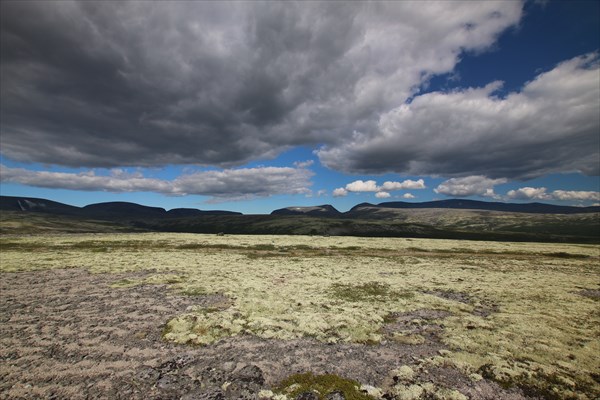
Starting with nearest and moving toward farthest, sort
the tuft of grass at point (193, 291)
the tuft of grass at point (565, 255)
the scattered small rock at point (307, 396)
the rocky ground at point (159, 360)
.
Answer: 1. the scattered small rock at point (307, 396)
2. the rocky ground at point (159, 360)
3. the tuft of grass at point (193, 291)
4. the tuft of grass at point (565, 255)

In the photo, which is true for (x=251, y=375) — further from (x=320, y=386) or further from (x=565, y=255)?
(x=565, y=255)

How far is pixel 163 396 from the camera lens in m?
11.2

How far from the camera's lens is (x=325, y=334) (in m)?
17.4

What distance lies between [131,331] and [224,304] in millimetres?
6762

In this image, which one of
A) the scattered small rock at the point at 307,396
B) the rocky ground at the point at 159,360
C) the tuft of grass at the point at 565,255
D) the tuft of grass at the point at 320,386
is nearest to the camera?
the scattered small rock at the point at 307,396

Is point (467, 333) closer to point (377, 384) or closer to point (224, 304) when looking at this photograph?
point (377, 384)

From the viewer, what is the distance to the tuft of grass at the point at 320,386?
11336mm

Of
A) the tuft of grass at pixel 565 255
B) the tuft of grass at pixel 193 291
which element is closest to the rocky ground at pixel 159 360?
the tuft of grass at pixel 193 291

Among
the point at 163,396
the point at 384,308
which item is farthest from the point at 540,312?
the point at 163,396

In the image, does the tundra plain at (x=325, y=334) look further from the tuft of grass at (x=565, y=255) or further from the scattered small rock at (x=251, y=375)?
the tuft of grass at (x=565, y=255)

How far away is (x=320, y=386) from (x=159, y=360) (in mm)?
7574

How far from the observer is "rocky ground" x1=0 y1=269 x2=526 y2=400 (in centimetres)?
1162

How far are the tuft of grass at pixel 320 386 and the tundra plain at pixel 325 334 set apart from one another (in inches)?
3.8

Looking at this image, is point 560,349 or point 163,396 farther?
point 560,349
